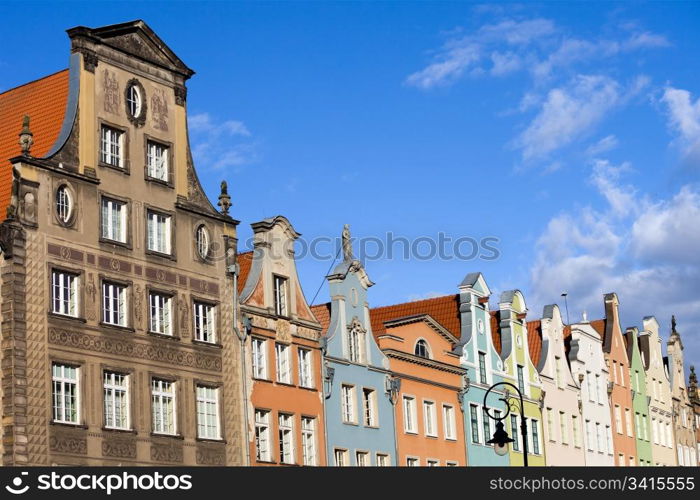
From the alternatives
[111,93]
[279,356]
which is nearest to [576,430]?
[279,356]

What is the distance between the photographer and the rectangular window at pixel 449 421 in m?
64.4

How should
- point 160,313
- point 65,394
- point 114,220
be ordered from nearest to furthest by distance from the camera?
1. point 65,394
2. point 114,220
3. point 160,313

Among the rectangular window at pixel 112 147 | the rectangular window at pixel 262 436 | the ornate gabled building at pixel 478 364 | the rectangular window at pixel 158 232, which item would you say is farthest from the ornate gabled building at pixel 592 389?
the rectangular window at pixel 112 147

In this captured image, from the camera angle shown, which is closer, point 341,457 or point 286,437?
point 286,437

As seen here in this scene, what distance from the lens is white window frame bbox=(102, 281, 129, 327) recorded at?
4741 centimetres

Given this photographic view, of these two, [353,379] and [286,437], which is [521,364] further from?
[286,437]

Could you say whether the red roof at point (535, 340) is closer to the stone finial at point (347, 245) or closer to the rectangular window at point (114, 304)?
the stone finial at point (347, 245)

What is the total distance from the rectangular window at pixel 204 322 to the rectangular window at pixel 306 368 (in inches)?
197

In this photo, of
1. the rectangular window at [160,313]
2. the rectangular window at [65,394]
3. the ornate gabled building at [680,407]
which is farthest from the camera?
the ornate gabled building at [680,407]

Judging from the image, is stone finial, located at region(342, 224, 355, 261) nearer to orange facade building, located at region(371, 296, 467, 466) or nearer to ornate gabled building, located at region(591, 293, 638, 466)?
orange facade building, located at region(371, 296, 467, 466)

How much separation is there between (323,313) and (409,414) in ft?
19.9

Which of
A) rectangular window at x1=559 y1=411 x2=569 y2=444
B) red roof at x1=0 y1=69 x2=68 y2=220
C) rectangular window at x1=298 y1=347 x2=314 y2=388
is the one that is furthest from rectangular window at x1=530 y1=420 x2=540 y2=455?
red roof at x1=0 y1=69 x2=68 y2=220

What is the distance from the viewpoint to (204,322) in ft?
169
